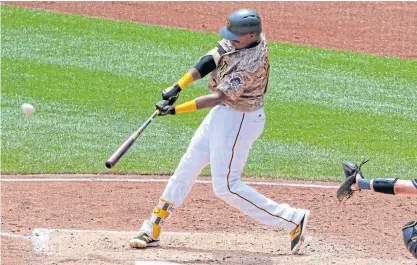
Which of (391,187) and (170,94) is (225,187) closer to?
(170,94)

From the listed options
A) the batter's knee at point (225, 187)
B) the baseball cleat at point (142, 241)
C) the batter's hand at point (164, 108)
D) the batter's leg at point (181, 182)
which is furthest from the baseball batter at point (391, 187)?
the baseball cleat at point (142, 241)

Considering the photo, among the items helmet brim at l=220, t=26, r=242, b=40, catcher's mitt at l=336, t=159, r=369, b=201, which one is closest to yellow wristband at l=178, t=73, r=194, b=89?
helmet brim at l=220, t=26, r=242, b=40

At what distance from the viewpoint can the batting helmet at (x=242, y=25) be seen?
23.4 ft

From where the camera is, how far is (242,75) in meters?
7.06

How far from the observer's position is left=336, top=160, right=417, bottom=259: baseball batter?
21.7 ft

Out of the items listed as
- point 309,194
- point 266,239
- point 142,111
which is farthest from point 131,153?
point 266,239

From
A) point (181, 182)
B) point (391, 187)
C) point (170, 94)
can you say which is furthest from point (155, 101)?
point (391, 187)

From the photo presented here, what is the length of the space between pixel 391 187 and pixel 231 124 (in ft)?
4.45

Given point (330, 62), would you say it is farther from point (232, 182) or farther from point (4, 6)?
point (232, 182)

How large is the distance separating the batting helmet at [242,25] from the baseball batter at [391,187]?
51.0 inches

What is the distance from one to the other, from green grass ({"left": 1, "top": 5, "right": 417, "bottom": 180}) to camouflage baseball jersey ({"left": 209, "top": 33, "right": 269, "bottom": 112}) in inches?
111

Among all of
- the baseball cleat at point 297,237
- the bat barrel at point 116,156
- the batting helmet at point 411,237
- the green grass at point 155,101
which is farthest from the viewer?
the green grass at point 155,101

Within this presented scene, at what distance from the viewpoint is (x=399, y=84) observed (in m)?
13.6

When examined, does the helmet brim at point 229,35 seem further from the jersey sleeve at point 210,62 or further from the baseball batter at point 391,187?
the baseball batter at point 391,187
